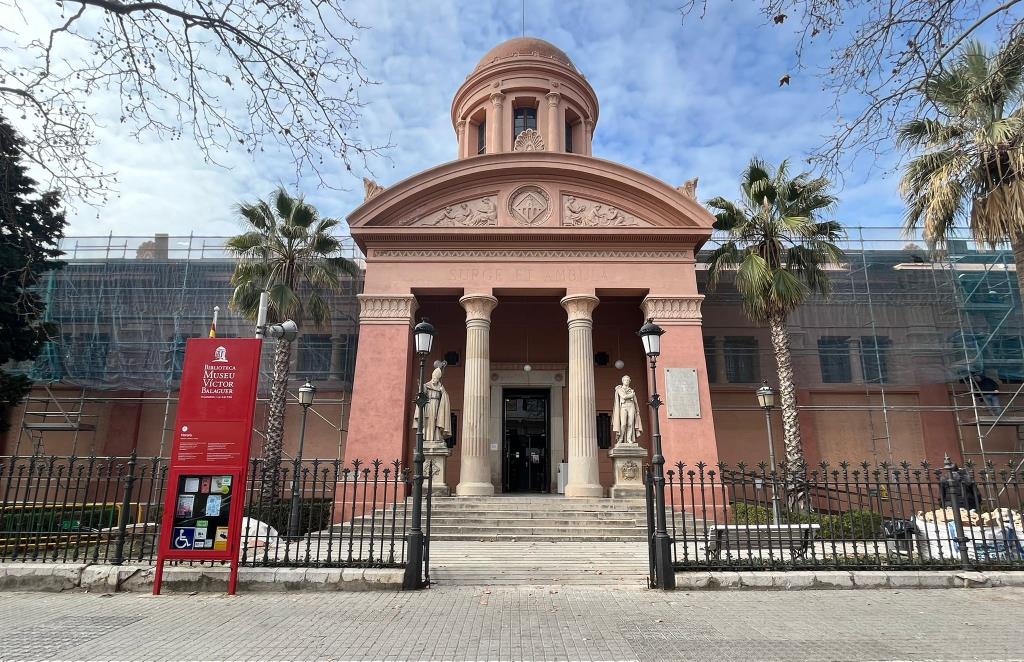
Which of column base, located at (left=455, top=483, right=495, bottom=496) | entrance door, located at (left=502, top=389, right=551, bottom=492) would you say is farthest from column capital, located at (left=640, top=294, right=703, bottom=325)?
column base, located at (left=455, top=483, right=495, bottom=496)

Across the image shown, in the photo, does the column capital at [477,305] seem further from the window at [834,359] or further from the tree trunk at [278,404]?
the window at [834,359]

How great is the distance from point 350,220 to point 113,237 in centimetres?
1025

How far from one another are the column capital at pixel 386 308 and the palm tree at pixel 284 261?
1594 mm

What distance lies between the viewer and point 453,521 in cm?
1235

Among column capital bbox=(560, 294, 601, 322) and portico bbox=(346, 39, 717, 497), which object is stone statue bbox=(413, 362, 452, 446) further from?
column capital bbox=(560, 294, 601, 322)

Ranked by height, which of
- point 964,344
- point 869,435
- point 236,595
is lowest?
point 236,595

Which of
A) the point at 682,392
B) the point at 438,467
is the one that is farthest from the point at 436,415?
the point at 682,392

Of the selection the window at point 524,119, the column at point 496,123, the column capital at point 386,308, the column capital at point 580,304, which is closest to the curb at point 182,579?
the column capital at point 386,308

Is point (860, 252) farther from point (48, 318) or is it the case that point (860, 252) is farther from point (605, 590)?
point (48, 318)

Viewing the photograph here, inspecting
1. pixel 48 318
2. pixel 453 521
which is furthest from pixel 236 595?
pixel 48 318

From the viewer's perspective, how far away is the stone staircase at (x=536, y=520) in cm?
1170

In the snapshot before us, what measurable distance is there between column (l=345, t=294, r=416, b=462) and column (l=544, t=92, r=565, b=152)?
9.74 meters

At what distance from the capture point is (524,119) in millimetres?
23312

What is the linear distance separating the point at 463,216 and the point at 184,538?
38.3ft
